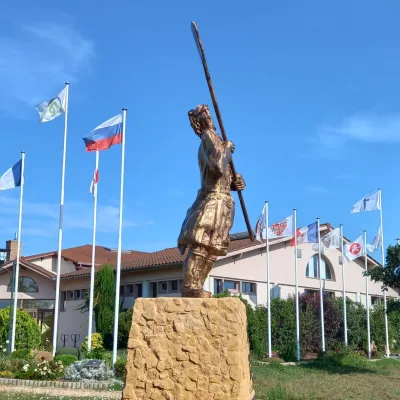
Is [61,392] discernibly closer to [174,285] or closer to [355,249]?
[174,285]

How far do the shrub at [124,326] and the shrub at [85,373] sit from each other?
9.27m

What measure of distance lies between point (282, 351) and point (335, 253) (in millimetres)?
8397

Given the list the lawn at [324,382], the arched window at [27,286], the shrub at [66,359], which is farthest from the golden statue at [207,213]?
the arched window at [27,286]

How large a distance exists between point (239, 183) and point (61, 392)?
7.48 meters

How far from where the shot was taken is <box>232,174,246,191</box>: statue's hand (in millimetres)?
8180

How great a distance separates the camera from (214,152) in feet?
24.8

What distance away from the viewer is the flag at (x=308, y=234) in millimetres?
25344

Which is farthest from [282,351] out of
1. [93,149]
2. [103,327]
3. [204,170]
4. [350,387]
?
[204,170]

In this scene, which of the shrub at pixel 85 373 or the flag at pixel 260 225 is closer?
the shrub at pixel 85 373

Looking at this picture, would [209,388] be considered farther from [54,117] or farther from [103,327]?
[103,327]

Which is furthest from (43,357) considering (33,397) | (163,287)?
(163,287)

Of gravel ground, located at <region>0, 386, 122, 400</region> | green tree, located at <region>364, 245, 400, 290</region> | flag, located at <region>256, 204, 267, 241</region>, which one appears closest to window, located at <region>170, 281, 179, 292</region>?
flag, located at <region>256, 204, 267, 241</region>

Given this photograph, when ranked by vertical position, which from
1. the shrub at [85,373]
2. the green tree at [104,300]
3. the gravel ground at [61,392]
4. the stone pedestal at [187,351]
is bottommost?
the gravel ground at [61,392]

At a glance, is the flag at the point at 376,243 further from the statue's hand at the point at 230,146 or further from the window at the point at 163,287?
the statue's hand at the point at 230,146
